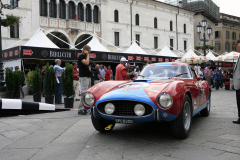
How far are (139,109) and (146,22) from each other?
3434cm

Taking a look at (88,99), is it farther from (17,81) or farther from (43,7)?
(43,7)

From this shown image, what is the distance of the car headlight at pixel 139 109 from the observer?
3.77 m

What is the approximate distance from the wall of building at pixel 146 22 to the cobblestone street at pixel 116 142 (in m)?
27.1

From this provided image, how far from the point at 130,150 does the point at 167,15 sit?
38879 millimetres

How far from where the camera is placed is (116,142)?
3.93m

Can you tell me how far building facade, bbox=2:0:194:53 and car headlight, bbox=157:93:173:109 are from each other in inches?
756

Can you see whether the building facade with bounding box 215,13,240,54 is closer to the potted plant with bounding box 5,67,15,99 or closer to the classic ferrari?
the potted plant with bounding box 5,67,15,99

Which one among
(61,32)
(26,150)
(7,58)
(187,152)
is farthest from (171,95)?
(61,32)

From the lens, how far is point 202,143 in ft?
12.6

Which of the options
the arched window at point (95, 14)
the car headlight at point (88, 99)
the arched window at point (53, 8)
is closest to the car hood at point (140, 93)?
the car headlight at point (88, 99)

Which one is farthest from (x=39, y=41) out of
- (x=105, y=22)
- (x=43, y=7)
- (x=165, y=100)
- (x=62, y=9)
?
(x=105, y=22)

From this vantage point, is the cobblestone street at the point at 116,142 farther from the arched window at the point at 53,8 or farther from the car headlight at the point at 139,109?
the arched window at the point at 53,8

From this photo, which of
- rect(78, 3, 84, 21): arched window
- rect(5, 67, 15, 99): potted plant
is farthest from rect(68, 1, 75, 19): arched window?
rect(5, 67, 15, 99): potted plant

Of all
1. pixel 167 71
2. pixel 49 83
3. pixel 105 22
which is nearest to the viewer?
pixel 167 71
